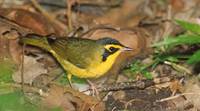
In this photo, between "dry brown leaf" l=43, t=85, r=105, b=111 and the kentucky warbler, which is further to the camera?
the kentucky warbler

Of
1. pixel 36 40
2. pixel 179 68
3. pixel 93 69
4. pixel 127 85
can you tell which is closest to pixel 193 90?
pixel 179 68

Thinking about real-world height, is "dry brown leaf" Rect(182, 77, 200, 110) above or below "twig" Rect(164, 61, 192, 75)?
below

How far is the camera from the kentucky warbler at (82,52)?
23.7 ft

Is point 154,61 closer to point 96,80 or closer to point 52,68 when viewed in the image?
point 96,80

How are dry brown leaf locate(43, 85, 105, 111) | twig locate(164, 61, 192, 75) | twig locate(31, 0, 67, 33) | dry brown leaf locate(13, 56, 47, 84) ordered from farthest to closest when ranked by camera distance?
twig locate(31, 0, 67, 33), twig locate(164, 61, 192, 75), dry brown leaf locate(13, 56, 47, 84), dry brown leaf locate(43, 85, 105, 111)

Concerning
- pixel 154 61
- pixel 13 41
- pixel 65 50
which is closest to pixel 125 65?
pixel 154 61

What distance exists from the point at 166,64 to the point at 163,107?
41.3 inches

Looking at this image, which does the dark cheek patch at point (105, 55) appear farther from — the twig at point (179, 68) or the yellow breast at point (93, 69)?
the twig at point (179, 68)

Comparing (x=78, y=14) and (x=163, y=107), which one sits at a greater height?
(x=78, y=14)

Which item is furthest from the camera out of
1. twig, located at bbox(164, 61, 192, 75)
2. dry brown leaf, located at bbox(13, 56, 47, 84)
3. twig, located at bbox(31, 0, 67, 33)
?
twig, located at bbox(31, 0, 67, 33)

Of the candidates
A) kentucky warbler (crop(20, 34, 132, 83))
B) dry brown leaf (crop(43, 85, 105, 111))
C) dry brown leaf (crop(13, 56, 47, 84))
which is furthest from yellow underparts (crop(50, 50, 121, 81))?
dry brown leaf (crop(13, 56, 47, 84))

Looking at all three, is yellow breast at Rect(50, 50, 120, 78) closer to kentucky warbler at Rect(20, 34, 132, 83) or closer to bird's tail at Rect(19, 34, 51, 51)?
kentucky warbler at Rect(20, 34, 132, 83)

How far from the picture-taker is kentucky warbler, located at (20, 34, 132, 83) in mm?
7238

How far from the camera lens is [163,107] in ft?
23.5
